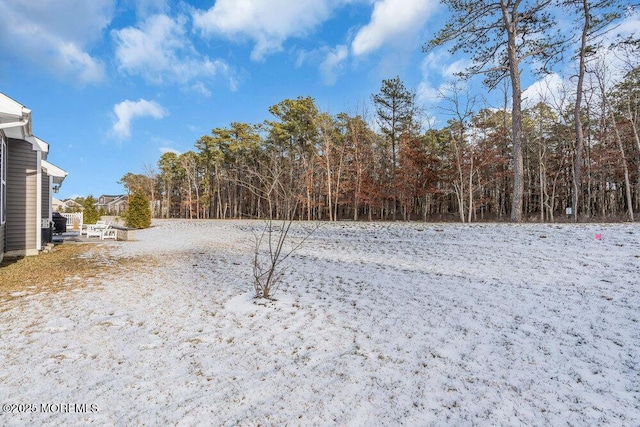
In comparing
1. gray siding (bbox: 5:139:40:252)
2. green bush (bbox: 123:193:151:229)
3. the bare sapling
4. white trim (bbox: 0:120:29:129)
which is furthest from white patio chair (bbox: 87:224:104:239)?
the bare sapling

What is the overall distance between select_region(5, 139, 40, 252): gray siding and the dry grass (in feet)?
1.86

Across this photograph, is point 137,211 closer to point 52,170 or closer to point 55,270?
point 52,170

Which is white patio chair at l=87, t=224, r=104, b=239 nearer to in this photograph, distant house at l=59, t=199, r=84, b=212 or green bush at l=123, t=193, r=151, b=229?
green bush at l=123, t=193, r=151, b=229

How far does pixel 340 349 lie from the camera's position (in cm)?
299

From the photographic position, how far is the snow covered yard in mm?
2113

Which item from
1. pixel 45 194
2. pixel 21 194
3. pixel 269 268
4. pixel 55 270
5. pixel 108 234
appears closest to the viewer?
pixel 55 270

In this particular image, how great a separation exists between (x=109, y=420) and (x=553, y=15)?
16588 mm

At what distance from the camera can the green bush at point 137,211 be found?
60.2ft

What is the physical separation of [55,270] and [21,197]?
3.15 meters

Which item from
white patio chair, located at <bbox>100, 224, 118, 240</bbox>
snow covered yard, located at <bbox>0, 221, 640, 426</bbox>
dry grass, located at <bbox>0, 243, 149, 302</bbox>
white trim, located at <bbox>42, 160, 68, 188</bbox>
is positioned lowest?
snow covered yard, located at <bbox>0, 221, 640, 426</bbox>

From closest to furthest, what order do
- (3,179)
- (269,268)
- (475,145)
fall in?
(269,268) → (3,179) → (475,145)

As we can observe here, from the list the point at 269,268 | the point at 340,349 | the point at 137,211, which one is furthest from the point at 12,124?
the point at 137,211

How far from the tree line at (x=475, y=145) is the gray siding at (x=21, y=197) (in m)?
5.41

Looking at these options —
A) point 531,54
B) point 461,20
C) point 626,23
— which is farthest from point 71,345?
point 626,23
